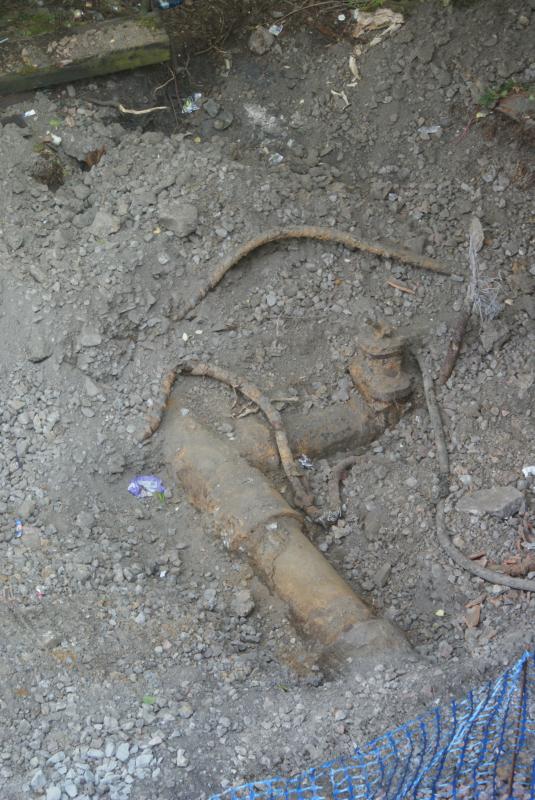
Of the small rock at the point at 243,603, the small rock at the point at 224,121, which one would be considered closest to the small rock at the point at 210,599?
the small rock at the point at 243,603

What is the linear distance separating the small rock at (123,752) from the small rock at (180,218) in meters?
2.78

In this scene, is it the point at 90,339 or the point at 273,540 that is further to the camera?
the point at 90,339

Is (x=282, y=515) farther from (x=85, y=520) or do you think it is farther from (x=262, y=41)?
(x=262, y=41)

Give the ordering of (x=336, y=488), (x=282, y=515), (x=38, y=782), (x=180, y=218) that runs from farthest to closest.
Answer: (x=180, y=218) < (x=336, y=488) < (x=282, y=515) < (x=38, y=782)

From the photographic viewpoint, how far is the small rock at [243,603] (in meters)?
4.21

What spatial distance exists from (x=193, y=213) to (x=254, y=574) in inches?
82.2

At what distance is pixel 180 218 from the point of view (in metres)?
5.16

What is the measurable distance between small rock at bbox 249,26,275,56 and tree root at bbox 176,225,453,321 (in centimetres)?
181

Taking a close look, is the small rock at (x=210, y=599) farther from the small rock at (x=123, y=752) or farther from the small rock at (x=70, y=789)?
the small rock at (x=70, y=789)

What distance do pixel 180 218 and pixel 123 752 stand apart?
2.88 metres

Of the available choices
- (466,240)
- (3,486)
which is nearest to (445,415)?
(466,240)

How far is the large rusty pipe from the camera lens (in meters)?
3.96

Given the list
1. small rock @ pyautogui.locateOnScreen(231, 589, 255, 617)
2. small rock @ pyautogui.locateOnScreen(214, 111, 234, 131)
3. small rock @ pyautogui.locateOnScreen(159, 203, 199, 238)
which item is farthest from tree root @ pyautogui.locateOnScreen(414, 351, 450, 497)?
small rock @ pyautogui.locateOnScreen(214, 111, 234, 131)

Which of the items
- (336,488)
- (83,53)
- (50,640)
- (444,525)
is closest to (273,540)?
(336,488)
